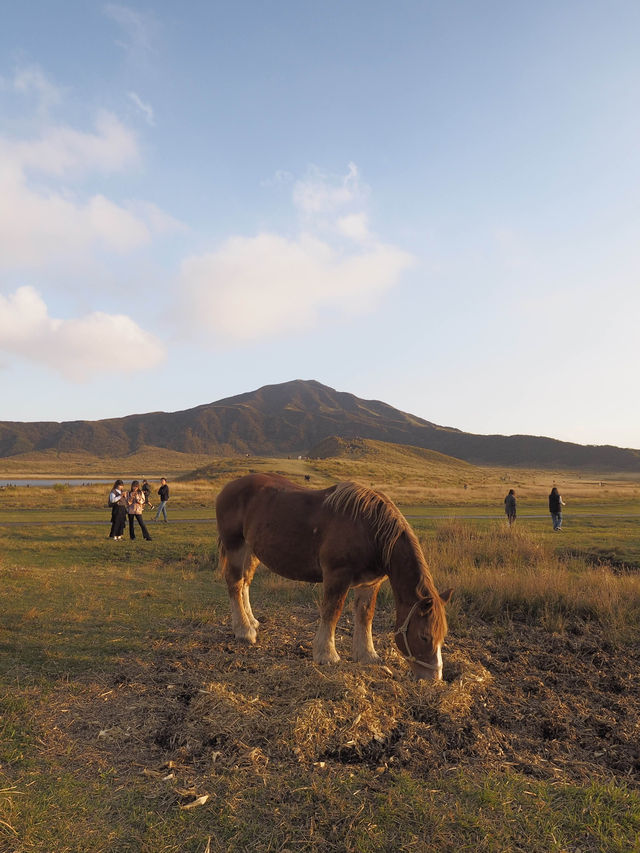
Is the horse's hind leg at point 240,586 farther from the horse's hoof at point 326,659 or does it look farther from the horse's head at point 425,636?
the horse's head at point 425,636

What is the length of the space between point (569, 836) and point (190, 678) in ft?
13.9

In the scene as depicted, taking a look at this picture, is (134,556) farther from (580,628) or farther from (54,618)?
(580,628)

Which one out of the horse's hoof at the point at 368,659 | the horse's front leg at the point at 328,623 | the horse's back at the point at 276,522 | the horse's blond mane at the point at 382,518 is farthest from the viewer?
the horse's back at the point at 276,522

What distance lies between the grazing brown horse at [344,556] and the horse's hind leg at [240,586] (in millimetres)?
15

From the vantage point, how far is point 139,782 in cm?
388

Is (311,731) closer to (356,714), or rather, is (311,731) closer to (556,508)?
(356,714)

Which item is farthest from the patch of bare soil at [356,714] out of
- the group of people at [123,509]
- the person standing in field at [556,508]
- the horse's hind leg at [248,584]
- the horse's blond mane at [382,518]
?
the person standing in field at [556,508]

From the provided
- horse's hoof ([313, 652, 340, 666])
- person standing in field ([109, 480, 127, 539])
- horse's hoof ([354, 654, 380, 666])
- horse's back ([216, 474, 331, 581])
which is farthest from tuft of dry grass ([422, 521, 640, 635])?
person standing in field ([109, 480, 127, 539])

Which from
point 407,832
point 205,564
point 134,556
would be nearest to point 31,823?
point 407,832

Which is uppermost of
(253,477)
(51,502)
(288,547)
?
(253,477)

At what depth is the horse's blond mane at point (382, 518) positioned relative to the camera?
5473 millimetres

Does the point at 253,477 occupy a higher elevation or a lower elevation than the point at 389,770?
higher

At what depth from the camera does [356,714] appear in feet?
15.6

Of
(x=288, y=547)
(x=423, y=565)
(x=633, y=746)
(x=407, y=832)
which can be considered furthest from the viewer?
(x=288, y=547)
